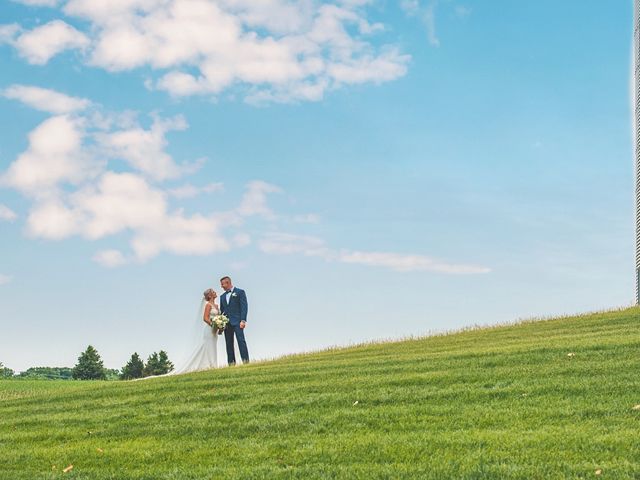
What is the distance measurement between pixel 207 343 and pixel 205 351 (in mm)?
237

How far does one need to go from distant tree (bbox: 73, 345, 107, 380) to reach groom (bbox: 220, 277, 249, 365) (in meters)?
25.7

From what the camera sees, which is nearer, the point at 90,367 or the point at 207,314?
the point at 207,314

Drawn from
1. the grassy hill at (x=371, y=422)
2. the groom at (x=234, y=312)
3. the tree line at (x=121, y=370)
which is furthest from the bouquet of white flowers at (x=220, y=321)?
the tree line at (x=121, y=370)

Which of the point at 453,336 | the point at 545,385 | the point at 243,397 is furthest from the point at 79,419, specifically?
the point at 453,336

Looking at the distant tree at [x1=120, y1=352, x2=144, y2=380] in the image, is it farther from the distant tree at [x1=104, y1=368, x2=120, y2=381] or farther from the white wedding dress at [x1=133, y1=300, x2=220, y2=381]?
the white wedding dress at [x1=133, y1=300, x2=220, y2=381]

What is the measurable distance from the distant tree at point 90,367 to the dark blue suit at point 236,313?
2577 centimetres

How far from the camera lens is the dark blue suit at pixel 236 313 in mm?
20766

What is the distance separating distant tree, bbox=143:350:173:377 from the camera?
45.4m

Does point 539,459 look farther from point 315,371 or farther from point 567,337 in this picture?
point 567,337

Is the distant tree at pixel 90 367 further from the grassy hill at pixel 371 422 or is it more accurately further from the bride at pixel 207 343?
the grassy hill at pixel 371 422

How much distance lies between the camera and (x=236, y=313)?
20797 millimetres

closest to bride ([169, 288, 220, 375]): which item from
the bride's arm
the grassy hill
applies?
the bride's arm

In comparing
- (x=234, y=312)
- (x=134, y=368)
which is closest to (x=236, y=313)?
(x=234, y=312)

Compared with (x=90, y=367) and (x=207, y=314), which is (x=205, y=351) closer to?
(x=207, y=314)
